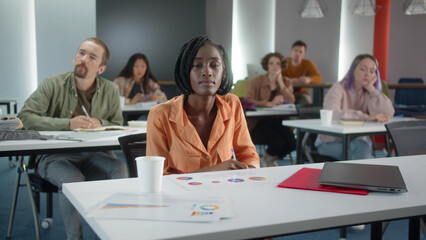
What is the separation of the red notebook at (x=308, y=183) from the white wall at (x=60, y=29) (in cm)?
393

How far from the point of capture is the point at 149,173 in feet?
4.15

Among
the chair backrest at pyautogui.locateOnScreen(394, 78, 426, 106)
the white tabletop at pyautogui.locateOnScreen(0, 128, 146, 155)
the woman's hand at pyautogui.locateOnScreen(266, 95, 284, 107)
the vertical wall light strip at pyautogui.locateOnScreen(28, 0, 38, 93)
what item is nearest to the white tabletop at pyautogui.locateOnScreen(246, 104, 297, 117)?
the woman's hand at pyautogui.locateOnScreen(266, 95, 284, 107)

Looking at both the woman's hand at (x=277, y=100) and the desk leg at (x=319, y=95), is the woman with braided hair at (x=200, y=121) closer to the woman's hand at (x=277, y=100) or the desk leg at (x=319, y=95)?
the woman's hand at (x=277, y=100)

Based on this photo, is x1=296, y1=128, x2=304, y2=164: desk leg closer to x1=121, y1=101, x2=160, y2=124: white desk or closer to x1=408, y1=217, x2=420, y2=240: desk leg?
x1=121, y1=101, x2=160, y2=124: white desk

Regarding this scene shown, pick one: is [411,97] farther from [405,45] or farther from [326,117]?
[326,117]

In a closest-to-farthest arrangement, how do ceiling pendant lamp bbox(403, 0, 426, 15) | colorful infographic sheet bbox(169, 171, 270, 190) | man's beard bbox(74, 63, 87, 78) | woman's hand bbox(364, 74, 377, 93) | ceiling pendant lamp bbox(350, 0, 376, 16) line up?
colorful infographic sheet bbox(169, 171, 270, 190)
man's beard bbox(74, 63, 87, 78)
woman's hand bbox(364, 74, 377, 93)
ceiling pendant lamp bbox(403, 0, 426, 15)
ceiling pendant lamp bbox(350, 0, 376, 16)

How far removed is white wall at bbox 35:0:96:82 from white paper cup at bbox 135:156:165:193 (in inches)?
157

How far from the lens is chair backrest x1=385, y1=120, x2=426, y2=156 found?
2.33 metres

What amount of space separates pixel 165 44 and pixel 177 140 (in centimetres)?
708

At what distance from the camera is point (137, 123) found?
10.4ft

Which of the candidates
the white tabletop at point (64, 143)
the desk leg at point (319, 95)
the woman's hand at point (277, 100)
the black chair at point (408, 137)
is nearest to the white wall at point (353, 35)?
the desk leg at point (319, 95)

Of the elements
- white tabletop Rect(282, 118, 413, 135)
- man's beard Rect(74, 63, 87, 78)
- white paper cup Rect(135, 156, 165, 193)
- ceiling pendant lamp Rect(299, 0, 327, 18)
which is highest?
ceiling pendant lamp Rect(299, 0, 327, 18)

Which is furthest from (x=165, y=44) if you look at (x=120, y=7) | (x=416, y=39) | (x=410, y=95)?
(x=416, y=39)

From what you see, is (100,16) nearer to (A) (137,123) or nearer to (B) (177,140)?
(A) (137,123)
